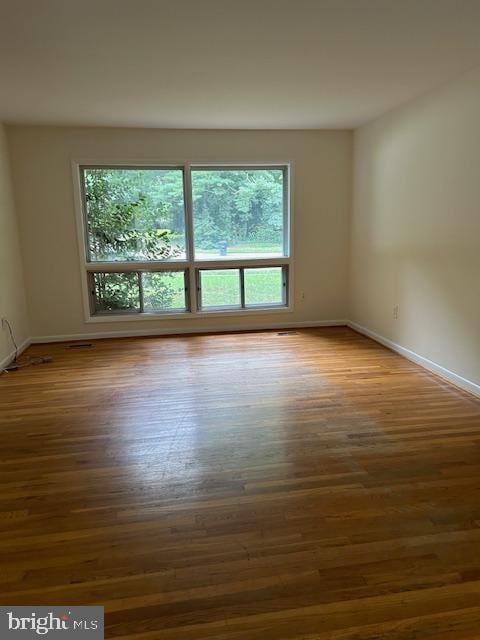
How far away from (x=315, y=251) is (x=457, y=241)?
229 cm

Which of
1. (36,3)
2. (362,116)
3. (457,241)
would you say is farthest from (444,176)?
(36,3)

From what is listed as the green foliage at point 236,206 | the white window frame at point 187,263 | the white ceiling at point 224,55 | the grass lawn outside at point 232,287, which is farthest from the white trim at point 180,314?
the white ceiling at point 224,55

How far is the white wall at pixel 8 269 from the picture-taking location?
459 centimetres

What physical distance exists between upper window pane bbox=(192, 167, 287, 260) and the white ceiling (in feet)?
3.59

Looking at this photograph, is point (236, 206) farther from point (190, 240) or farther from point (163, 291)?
point (163, 291)

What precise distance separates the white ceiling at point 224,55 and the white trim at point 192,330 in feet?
8.11

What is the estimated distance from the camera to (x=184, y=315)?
5.64 m

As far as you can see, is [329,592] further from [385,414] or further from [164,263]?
[164,263]

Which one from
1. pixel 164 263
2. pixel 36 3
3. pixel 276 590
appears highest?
pixel 36 3

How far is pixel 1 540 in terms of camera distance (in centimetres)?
194

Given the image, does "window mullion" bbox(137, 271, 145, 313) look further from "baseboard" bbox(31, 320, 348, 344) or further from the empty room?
"baseboard" bbox(31, 320, 348, 344)

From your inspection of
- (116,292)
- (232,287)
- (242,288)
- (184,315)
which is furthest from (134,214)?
(242,288)

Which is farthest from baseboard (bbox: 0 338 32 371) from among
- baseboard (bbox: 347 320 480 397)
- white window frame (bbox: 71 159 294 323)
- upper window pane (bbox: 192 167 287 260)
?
baseboard (bbox: 347 320 480 397)

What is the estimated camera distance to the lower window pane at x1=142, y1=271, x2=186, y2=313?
5578 millimetres
